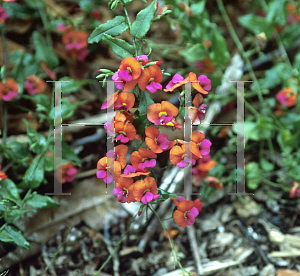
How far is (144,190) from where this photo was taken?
0.66 meters

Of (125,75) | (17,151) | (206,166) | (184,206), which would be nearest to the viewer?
(125,75)

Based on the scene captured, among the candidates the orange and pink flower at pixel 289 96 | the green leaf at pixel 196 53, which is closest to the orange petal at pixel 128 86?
the green leaf at pixel 196 53

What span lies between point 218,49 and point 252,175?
0.60 meters

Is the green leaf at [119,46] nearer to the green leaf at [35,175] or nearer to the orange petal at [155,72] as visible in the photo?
the orange petal at [155,72]

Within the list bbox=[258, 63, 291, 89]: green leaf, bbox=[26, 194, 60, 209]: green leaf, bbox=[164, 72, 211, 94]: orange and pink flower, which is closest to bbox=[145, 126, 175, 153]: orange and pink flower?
bbox=[164, 72, 211, 94]: orange and pink flower

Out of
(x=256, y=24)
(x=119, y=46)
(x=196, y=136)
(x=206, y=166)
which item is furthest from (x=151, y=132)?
(x=256, y=24)

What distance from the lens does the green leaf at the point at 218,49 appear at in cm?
129

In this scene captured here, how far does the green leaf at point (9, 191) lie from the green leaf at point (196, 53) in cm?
92

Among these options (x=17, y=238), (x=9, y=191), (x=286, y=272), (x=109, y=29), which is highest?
(x=109, y=29)

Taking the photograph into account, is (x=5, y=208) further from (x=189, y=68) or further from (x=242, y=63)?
(x=242, y=63)

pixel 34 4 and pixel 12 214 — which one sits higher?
pixel 34 4

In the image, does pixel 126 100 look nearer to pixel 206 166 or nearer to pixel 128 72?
pixel 128 72

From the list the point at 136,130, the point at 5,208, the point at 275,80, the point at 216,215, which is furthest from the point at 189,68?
the point at 5,208

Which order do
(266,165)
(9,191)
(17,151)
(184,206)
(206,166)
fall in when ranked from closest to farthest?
(184,206), (9,191), (17,151), (206,166), (266,165)
